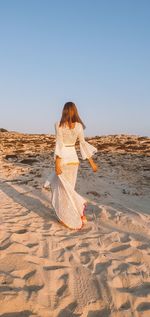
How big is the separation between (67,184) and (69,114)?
1469 millimetres

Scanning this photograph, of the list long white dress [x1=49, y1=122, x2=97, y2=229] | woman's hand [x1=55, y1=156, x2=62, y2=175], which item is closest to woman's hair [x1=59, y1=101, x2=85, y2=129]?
long white dress [x1=49, y1=122, x2=97, y2=229]

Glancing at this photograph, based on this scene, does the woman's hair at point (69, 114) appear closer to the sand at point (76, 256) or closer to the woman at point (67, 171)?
the woman at point (67, 171)

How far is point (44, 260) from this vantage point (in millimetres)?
5359

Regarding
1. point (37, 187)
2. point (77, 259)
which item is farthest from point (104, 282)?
point (37, 187)

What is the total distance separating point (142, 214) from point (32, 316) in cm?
523

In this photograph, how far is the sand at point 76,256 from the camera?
13.6 ft

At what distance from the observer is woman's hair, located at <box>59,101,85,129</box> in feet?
22.9

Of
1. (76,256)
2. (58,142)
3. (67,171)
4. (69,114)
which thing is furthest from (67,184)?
(76,256)

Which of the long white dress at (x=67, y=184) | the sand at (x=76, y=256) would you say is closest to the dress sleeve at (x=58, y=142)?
the long white dress at (x=67, y=184)

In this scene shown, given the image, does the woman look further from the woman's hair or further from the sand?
the sand

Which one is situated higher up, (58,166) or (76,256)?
(58,166)

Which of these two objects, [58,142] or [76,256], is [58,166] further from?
[76,256]

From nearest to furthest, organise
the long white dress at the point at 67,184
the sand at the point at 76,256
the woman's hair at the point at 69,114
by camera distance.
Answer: the sand at the point at 76,256 → the woman's hair at the point at 69,114 → the long white dress at the point at 67,184

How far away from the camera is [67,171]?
289 inches
